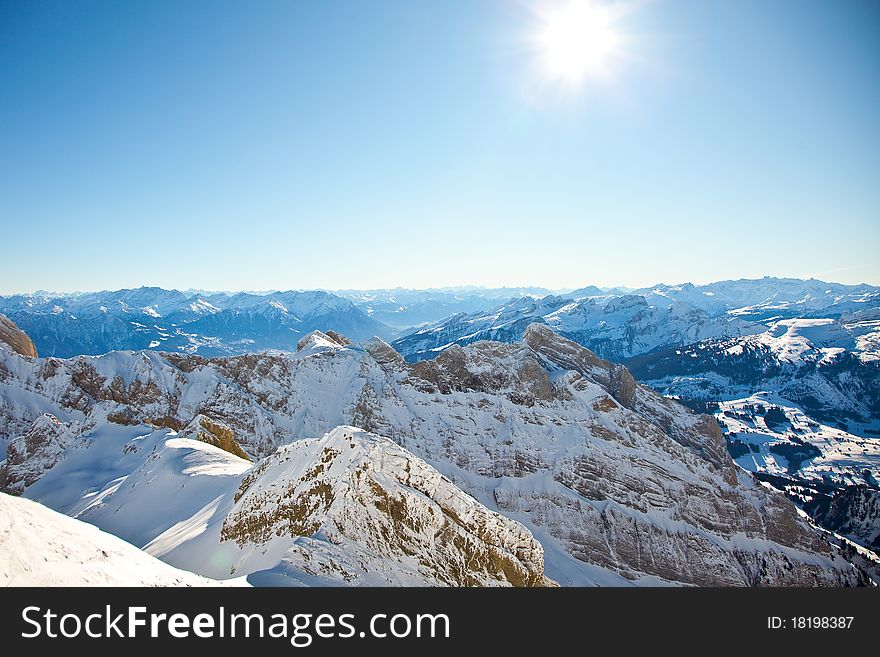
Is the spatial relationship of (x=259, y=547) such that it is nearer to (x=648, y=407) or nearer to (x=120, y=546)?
(x=120, y=546)

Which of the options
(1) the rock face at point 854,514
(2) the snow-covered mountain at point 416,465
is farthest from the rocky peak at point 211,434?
(1) the rock face at point 854,514

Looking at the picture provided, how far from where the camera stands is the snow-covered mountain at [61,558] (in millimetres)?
18141

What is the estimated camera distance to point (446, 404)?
12900 cm

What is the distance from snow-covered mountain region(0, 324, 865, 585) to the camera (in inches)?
1391

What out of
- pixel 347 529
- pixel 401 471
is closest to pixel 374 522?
pixel 347 529

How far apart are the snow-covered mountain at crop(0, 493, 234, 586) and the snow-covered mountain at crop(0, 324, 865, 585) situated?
1022cm

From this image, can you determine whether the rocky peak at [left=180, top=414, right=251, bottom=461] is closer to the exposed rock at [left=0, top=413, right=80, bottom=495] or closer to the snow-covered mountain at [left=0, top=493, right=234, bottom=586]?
the exposed rock at [left=0, top=413, right=80, bottom=495]

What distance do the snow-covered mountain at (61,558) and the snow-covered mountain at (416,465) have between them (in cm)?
1022

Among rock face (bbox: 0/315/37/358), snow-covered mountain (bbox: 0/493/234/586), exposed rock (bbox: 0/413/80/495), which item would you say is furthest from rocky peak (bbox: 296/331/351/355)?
snow-covered mountain (bbox: 0/493/234/586)

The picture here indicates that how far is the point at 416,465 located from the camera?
37.5m
